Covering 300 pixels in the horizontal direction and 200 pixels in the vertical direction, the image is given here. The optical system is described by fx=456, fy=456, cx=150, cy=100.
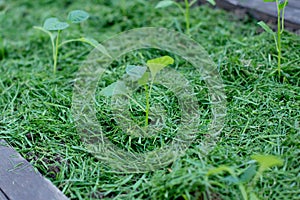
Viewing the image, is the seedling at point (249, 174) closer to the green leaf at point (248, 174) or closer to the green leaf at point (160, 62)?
the green leaf at point (248, 174)

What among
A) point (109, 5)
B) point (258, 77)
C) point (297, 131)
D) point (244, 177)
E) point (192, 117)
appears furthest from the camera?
point (109, 5)

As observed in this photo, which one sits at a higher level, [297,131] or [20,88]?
[297,131]

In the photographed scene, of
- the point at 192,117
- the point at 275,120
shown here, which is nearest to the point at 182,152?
the point at 192,117

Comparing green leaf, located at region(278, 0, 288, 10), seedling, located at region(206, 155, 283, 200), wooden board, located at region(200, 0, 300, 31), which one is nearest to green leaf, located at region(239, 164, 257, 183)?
seedling, located at region(206, 155, 283, 200)

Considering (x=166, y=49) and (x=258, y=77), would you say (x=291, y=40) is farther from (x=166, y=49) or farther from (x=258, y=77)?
(x=166, y=49)

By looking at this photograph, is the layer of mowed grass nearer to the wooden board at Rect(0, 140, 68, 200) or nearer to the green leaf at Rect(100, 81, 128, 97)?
the wooden board at Rect(0, 140, 68, 200)

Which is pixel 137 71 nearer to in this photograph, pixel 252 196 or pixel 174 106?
pixel 174 106
